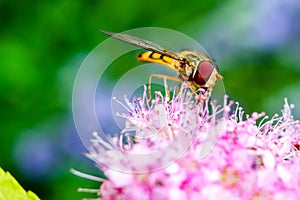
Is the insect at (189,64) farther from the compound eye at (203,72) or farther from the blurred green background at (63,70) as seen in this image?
the blurred green background at (63,70)

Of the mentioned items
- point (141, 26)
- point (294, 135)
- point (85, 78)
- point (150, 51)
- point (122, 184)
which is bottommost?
point (122, 184)

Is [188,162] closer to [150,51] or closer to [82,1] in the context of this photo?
[150,51]

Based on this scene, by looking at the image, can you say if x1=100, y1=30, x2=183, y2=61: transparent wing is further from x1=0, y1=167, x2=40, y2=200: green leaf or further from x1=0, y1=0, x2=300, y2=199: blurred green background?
x1=0, y1=0, x2=300, y2=199: blurred green background

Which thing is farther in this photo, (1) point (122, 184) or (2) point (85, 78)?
(2) point (85, 78)

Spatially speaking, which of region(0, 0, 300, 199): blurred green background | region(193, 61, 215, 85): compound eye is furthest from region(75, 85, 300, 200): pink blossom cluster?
region(0, 0, 300, 199): blurred green background

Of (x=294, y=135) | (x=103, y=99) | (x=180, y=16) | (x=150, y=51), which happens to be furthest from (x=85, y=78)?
(x=294, y=135)

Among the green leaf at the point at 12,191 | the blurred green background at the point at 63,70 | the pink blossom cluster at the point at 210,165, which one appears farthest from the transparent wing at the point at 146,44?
the blurred green background at the point at 63,70

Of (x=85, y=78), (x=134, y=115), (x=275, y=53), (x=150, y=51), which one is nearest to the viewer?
(x=134, y=115)
